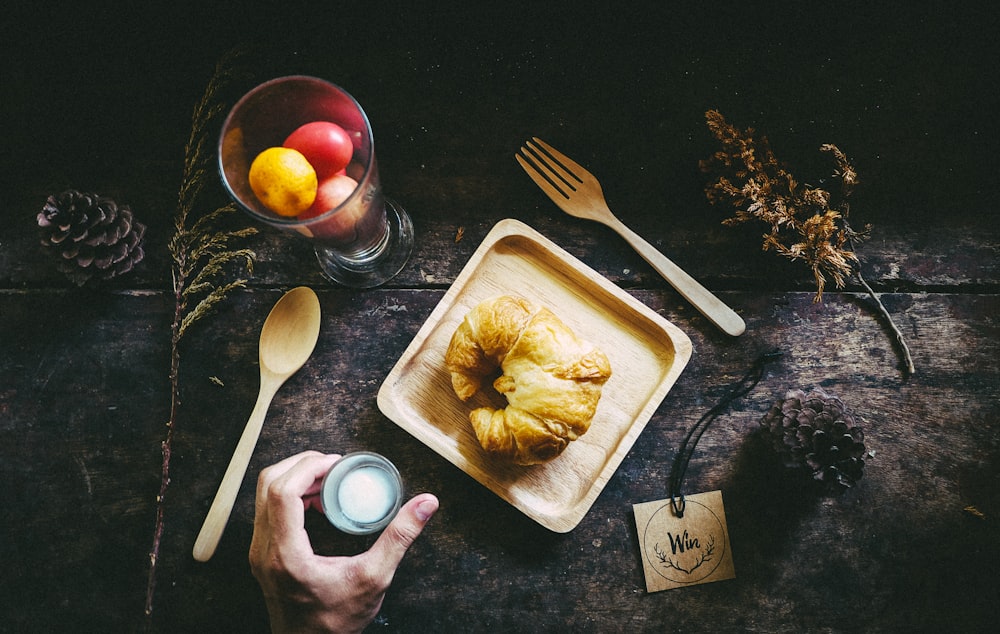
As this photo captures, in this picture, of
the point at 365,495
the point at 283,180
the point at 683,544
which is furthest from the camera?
the point at 683,544

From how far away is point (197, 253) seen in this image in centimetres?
167

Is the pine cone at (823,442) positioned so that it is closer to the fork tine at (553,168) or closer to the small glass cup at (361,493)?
the fork tine at (553,168)

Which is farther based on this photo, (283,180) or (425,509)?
(425,509)

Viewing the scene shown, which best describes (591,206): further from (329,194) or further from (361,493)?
(361,493)

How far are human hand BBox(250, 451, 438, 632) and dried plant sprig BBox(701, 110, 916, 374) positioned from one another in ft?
3.86

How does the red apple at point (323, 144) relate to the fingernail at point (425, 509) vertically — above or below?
above

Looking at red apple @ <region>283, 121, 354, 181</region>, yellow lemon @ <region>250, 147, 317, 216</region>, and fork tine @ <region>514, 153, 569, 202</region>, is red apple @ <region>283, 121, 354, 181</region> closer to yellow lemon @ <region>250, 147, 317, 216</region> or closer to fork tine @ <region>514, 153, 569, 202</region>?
yellow lemon @ <region>250, 147, 317, 216</region>

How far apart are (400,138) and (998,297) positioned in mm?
1820

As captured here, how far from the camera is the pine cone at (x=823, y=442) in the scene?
156 centimetres

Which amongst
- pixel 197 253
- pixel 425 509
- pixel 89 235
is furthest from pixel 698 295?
pixel 89 235

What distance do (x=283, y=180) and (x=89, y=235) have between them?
0.68 meters

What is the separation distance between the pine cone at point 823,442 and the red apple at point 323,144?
4.32 feet

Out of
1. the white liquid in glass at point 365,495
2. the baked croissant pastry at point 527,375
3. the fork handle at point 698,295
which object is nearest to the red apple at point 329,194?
the baked croissant pastry at point 527,375

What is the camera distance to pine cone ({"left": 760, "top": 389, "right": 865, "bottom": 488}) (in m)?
1.56
